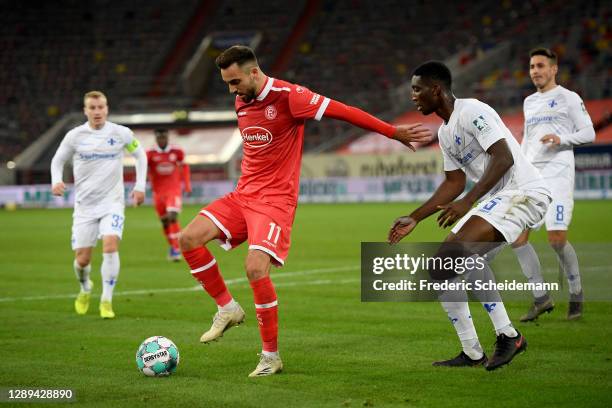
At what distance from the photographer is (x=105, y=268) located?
11.5 metres

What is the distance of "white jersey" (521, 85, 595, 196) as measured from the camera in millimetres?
10570

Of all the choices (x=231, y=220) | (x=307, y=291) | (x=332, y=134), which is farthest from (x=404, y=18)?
(x=231, y=220)

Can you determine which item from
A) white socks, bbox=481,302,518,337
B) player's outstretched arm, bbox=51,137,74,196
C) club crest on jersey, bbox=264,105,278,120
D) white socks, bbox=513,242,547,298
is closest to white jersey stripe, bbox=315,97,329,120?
club crest on jersey, bbox=264,105,278,120

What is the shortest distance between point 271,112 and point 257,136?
0.75 ft

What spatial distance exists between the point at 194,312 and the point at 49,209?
1202 inches

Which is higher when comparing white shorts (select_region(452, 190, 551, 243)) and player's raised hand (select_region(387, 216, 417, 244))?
white shorts (select_region(452, 190, 551, 243))

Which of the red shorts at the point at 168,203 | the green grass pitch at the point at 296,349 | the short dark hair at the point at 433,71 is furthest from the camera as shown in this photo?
the red shorts at the point at 168,203

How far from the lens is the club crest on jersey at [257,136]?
7879 millimetres

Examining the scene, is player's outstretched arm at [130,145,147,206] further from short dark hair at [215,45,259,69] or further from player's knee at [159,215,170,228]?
player's knee at [159,215,170,228]

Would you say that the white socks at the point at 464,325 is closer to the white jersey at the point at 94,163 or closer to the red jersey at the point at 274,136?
the red jersey at the point at 274,136

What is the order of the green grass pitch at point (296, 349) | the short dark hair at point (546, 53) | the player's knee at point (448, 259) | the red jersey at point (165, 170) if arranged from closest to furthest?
1. the green grass pitch at point (296, 349)
2. the player's knee at point (448, 259)
3. the short dark hair at point (546, 53)
4. the red jersey at point (165, 170)

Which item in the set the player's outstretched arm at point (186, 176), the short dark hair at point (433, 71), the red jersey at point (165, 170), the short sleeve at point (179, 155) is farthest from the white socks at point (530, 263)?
the short sleeve at point (179, 155)

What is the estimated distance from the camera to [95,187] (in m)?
11.6

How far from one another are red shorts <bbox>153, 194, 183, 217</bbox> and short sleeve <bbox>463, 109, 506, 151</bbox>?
13.1 meters
